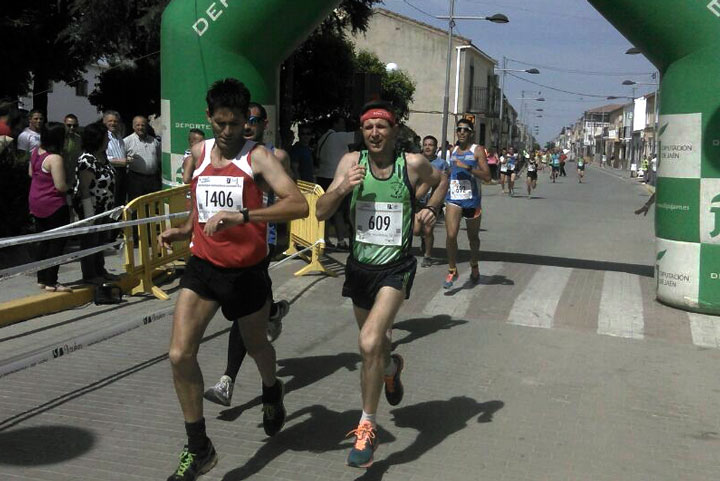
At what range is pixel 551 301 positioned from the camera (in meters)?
8.73

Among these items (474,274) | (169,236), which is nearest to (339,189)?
(169,236)

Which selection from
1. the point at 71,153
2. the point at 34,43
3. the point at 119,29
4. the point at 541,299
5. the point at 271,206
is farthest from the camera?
the point at 34,43

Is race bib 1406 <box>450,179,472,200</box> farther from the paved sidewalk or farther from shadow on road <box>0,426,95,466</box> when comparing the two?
shadow on road <box>0,426,95,466</box>

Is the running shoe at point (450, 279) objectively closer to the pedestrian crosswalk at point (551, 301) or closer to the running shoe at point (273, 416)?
the pedestrian crosswalk at point (551, 301)

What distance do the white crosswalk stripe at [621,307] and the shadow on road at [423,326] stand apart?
1368mm

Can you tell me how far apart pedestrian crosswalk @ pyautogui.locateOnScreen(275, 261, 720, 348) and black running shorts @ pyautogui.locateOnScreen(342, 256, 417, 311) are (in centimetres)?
350

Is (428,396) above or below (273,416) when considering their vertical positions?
below

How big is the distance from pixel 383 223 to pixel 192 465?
5.13 feet

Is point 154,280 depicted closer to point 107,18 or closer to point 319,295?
point 319,295

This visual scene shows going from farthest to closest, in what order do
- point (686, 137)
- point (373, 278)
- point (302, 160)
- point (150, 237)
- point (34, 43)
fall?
point (34, 43)
point (302, 160)
point (150, 237)
point (686, 137)
point (373, 278)

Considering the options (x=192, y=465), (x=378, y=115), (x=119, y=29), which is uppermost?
(x=119, y=29)

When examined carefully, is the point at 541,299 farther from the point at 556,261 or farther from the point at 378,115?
the point at 378,115

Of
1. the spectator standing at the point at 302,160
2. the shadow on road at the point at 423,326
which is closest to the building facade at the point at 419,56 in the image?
the spectator standing at the point at 302,160

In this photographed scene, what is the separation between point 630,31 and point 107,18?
9.99 metres
